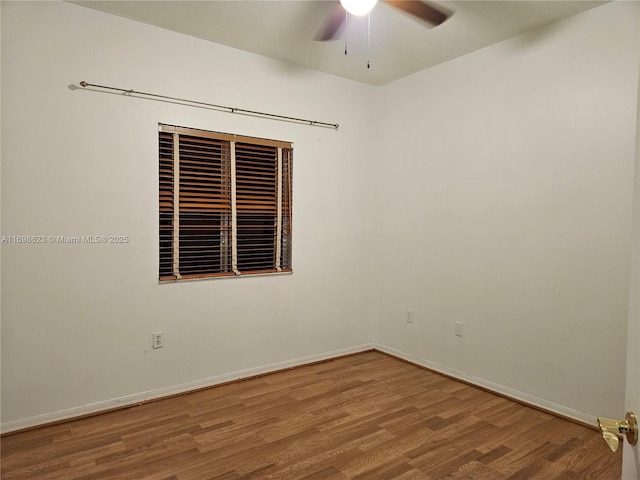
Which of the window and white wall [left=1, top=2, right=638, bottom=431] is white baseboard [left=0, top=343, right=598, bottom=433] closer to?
white wall [left=1, top=2, right=638, bottom=431]

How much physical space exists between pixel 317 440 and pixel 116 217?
2025 mm

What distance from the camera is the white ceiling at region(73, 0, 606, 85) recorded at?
2803 millimetres

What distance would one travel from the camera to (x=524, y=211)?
127 inches

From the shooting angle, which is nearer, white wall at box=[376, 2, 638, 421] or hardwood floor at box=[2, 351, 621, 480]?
hardwood floor at box=[2, 351, 621, 480]

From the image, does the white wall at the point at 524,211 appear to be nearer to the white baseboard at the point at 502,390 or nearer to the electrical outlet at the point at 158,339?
the white baseboard at the point at 502,390

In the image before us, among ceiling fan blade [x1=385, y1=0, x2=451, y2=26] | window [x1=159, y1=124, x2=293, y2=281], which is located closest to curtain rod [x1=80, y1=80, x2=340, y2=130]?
window [x1=159, y1=124, x2=293, y2=281]

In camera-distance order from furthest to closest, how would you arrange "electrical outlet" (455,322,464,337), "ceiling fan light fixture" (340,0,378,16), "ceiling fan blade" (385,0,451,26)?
1. "electrical outlet" (455,322,464,337)
2. "ceiling fan blade" (385,0,451,26)
3. "ceiling fan light fixture" (340,0,378,16)

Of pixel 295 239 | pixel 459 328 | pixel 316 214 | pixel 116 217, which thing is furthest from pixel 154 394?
pixel 459 328

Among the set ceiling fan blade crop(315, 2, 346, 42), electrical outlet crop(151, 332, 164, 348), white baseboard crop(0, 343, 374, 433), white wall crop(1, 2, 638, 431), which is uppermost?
ceiling fan blade crop(315, 2, 346, 42)

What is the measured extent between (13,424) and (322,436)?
6.36 feet

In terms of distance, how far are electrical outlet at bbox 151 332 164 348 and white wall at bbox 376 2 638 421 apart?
2.23m

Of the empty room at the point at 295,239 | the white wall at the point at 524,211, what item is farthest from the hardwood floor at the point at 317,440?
the white wall at the point at 524,211

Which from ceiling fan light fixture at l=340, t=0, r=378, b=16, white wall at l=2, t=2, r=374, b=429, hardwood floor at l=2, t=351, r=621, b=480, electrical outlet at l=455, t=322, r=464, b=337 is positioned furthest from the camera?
electrical outlet at l=455, t=322, r=464, b=337

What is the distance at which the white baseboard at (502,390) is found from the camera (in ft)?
9.53
